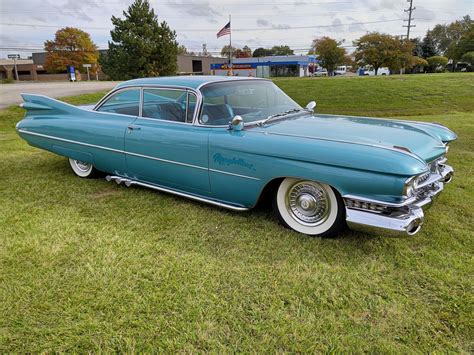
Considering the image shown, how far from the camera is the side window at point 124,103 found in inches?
169

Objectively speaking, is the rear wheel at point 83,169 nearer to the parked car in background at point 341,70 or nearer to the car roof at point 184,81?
the car roof at point 184,81

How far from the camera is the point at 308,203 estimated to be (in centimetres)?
314

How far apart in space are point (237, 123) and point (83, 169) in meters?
2.71

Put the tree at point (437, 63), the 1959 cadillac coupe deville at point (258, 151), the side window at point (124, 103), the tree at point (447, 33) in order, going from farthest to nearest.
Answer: the tree at point (447, 33)
the tree at point (437, 63)
the side window at point (124, 103)
the 1959 cadillac coupe deville at point (258, 151)

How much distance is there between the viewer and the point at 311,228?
3.21 metres

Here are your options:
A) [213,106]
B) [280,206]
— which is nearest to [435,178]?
[280,206]

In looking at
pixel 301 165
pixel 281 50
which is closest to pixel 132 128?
pixel 301 165

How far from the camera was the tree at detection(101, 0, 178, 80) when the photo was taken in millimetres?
32500

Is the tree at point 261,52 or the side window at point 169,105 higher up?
the tree at point 261,52

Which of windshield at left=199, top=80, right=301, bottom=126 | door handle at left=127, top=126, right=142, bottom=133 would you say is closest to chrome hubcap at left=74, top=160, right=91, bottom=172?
door handle at left=127, top=126, right=142, bottom=133

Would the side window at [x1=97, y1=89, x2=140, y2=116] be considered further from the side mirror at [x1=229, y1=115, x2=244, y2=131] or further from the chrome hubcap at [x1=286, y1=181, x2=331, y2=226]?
the chrome hubcap at [x1=286, y1=181, x2=331, y2=226]

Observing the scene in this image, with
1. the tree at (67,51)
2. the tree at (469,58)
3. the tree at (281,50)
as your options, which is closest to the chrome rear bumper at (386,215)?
the tree at (469,58)

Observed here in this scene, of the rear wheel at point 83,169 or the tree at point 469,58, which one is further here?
the tree at point 469,58

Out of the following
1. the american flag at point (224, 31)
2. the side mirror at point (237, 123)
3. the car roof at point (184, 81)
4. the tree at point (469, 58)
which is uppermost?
the american flag at point (224, 31)
